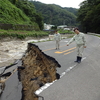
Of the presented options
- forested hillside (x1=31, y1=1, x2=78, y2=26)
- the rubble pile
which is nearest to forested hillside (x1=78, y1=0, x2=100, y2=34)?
forested hillside (x1=31, y1=1, x2=78, y2=26)

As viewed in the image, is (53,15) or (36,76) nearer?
(36,76)

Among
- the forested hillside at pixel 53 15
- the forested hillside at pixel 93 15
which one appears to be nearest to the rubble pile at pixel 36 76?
the forested hillside at pixel 93 15

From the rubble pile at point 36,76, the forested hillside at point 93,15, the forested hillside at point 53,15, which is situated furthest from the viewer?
the forested hillside at point 53,15

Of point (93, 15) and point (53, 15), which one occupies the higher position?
point (53, 15)

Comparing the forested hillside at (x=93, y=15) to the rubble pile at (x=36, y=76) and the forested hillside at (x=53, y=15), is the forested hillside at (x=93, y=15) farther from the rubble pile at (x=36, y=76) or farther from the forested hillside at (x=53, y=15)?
the rubble pile at (x=36, y=76)

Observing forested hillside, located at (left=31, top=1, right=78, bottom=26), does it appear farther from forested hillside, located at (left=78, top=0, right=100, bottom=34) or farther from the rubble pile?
the rubble pile


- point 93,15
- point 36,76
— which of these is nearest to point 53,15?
point 93,15

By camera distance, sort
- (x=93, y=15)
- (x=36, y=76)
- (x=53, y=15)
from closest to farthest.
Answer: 1. (x=36, y=76)
2. (x=93, y=15)
3. (x=53, y=15)

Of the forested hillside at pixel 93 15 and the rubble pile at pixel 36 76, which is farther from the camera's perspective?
the forested hillside at pixel 93 15

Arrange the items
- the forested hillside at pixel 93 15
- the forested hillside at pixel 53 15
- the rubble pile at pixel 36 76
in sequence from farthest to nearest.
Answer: the forested hillside at pixel 53 15
the forested hillside at pixel 93 15
the rubble pile at pixel 36 76

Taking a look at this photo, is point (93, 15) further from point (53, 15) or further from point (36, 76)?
point (53, 15)

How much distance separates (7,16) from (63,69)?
2049cm

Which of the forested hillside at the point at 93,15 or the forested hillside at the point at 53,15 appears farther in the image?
the forested hillside at the point at 53,15

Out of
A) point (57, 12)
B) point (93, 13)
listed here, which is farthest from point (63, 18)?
point (93, 13)
